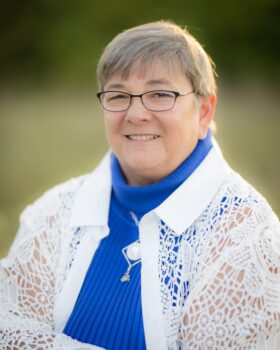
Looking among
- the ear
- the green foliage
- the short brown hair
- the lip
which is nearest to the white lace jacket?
the ear

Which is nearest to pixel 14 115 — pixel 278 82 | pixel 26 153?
pixel 26 153

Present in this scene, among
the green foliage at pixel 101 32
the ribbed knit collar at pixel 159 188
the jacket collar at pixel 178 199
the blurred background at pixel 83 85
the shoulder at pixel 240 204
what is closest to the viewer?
the shoulder at pixel 240 204

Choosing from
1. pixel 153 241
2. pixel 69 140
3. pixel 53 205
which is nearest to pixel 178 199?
pixel 153 241

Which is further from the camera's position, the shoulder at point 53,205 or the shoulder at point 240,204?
the shoulder at point 53,205

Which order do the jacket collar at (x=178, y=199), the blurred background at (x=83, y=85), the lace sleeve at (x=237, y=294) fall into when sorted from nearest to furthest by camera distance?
the lace sleeve at (x=237, y=294)
the jacket collar at (x=178, y=199)
the blurred background at (x=83, y=85)

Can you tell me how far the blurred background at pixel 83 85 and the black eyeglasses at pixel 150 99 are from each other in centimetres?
238

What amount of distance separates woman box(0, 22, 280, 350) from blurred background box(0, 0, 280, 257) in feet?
6.72

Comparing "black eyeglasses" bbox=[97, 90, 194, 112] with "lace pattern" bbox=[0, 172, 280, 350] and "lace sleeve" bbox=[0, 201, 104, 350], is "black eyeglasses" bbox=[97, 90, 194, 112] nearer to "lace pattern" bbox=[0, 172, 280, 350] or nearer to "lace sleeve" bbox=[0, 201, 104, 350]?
"lace pattern" bbox=[0, 172, 280, 350]

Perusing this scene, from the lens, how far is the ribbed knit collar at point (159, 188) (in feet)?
6.63

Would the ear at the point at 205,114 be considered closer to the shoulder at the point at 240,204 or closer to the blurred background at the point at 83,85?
the shoulder at the point at 240,204

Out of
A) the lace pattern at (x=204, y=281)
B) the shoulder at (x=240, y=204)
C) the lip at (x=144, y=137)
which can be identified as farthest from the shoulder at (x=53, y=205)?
the shoulder at (x=240, y=204)

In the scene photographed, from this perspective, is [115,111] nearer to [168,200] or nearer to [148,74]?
[148,74]

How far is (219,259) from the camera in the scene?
171 centimetres

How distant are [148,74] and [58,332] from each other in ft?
3.78
